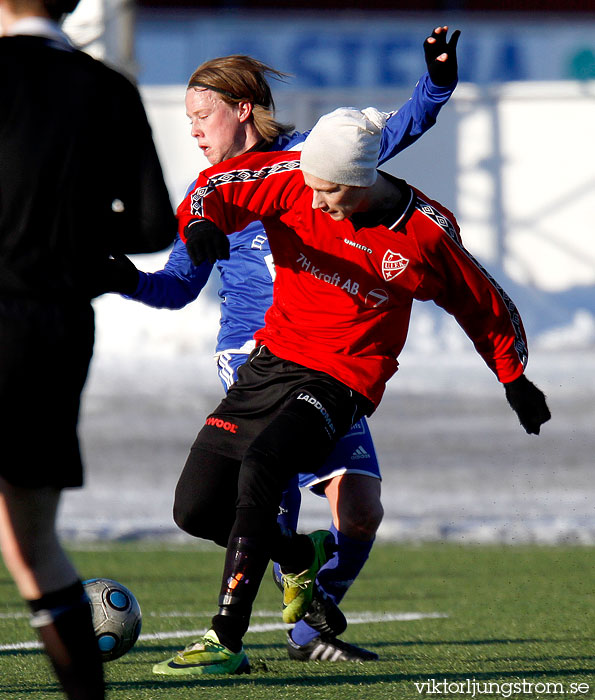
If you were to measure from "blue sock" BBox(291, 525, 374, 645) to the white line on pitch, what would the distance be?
0.40 metres

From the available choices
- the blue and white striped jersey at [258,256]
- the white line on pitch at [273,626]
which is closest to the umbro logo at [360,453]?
the blue and white striped jersey at [258,256]

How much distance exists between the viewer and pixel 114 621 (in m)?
4.31

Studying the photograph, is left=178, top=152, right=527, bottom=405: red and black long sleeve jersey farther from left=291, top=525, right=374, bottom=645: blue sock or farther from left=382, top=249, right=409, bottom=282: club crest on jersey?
left=291, top=525, right=374, bottom=645: blue sock

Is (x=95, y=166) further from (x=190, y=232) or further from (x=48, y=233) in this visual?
(x=190, y=232)

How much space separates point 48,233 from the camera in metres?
2.70

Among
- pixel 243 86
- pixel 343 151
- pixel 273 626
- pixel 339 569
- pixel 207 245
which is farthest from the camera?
pixel 273 626

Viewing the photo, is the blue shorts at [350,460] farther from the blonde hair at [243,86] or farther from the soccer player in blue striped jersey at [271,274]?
the blonde hair at [243,86]

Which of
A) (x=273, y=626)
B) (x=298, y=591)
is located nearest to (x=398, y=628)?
(x=273, y=626)

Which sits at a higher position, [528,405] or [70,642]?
[70,642]

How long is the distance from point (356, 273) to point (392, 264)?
0.12 m

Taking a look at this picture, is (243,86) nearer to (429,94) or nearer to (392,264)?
(429,94)

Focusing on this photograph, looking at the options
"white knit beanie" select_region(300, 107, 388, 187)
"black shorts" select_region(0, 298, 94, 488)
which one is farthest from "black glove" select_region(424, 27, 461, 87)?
"black shorts" select_region(0, 298, 94, 488)

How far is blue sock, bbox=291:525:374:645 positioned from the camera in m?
4.59

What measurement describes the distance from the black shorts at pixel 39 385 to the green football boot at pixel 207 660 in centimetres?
139
